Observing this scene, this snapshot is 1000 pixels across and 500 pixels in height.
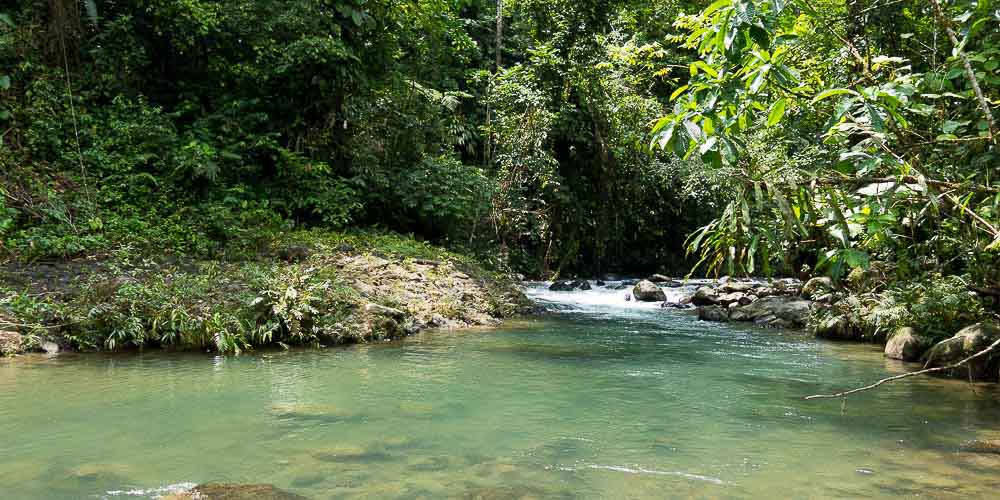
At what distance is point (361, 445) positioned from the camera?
5.18 meters

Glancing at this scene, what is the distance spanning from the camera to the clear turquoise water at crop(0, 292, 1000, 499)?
446 centimetres

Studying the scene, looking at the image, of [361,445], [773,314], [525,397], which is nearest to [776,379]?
[525,397]

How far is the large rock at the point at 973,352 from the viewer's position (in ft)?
25.2

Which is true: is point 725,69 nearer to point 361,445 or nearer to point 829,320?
point 361,445

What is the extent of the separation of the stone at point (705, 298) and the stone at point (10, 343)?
12.5 m

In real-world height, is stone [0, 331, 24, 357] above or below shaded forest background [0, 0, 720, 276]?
below

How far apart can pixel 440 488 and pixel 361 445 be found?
3.50ft

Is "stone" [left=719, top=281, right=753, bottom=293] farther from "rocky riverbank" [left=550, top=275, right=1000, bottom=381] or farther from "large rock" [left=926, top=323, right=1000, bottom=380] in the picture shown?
"large rock" [left=926, top=323, right=1000, bottom=380]

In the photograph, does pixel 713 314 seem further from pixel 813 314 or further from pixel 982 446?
pixel 982 446

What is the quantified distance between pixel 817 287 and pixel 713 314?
222cm

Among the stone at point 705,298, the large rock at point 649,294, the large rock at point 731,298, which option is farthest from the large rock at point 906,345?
the large rock at point 649,294

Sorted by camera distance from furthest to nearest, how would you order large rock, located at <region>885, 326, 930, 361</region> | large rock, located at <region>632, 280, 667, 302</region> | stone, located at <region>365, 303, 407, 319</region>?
large rock, located at <region>632, 280, 667, 302</region>, stone, located at <region>365, 303, 407, 319</region>, large rock, located at <region>885, 326, 930, 361</region>

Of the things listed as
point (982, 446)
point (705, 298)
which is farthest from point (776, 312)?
point (982, 446)

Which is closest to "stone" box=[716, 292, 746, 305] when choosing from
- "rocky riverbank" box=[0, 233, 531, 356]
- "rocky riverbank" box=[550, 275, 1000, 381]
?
"rocky riverbank" box=[550, 275, 1000, 381]
